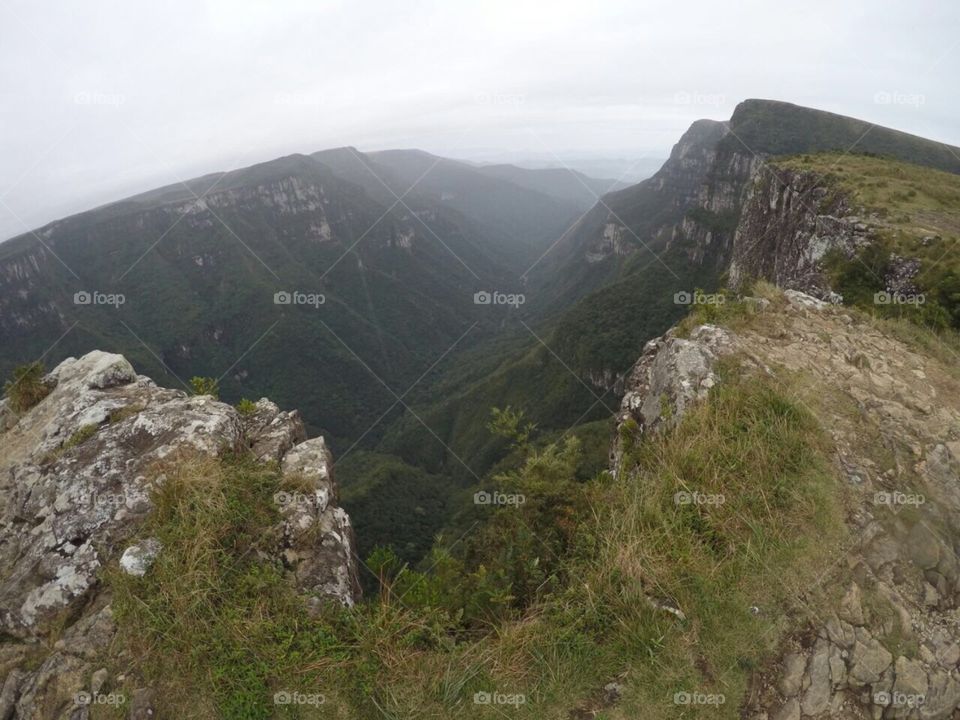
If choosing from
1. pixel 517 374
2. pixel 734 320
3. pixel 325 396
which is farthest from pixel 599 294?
pixel 734 320

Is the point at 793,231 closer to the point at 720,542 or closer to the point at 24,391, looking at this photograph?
the point at 720,542

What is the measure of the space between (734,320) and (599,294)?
10653cm

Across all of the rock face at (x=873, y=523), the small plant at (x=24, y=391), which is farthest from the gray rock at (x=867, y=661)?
the small plant at (x=24, y=391)

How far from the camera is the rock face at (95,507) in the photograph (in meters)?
4.33

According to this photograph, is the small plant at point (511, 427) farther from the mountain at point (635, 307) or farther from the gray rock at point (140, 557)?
the mountain at point (635, 307)

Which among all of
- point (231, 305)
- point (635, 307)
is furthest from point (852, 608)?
point (231, 305)

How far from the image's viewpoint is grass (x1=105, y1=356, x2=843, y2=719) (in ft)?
12.3

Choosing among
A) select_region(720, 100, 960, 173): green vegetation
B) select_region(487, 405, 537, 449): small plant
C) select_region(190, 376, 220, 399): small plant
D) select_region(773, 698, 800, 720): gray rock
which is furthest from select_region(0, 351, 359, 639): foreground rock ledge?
select_region(720, 100, 960, 173): green vegetation

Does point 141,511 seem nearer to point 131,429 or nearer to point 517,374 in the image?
point 131,429

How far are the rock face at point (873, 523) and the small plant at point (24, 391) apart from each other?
10490mm

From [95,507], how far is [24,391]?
5366mm

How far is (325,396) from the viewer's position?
452 feet

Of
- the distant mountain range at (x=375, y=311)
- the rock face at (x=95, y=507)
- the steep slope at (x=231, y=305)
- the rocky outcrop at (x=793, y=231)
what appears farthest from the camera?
the steep slope at (x=231, y=305)

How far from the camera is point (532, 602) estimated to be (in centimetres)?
455
